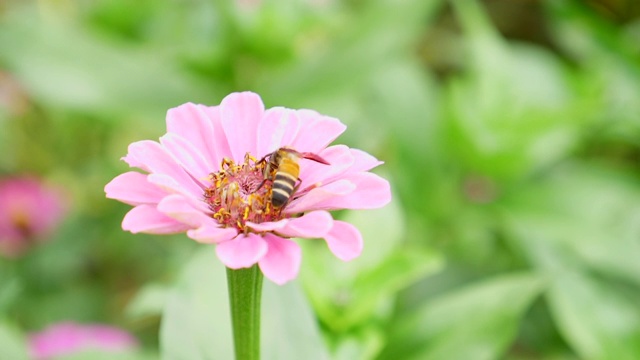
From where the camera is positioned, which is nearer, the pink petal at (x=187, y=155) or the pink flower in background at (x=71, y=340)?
the pink petal at (x=187, y=155)

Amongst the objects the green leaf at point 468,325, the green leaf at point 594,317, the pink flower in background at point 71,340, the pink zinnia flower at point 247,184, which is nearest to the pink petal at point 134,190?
the pink zinnia flower at point 247,184

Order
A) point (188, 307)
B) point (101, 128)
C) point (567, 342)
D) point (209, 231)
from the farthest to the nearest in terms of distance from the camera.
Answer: point (101, 128) → point (567, 342) → point (188, 307) → point (209, 231)

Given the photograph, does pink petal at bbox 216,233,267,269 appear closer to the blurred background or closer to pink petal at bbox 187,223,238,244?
pink petal at bbox 187,223,238,244

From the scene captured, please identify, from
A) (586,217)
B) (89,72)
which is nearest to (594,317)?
(586,217)

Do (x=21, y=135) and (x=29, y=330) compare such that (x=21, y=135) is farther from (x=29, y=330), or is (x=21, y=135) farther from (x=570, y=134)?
(x=570, y=134)

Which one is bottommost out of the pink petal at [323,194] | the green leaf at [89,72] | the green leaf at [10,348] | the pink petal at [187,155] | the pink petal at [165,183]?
the pink petal at [323,194]

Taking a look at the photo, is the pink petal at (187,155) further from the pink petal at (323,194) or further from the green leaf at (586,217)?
the green leaf at (586,217)

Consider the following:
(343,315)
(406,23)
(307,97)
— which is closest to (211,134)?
(343,315)
